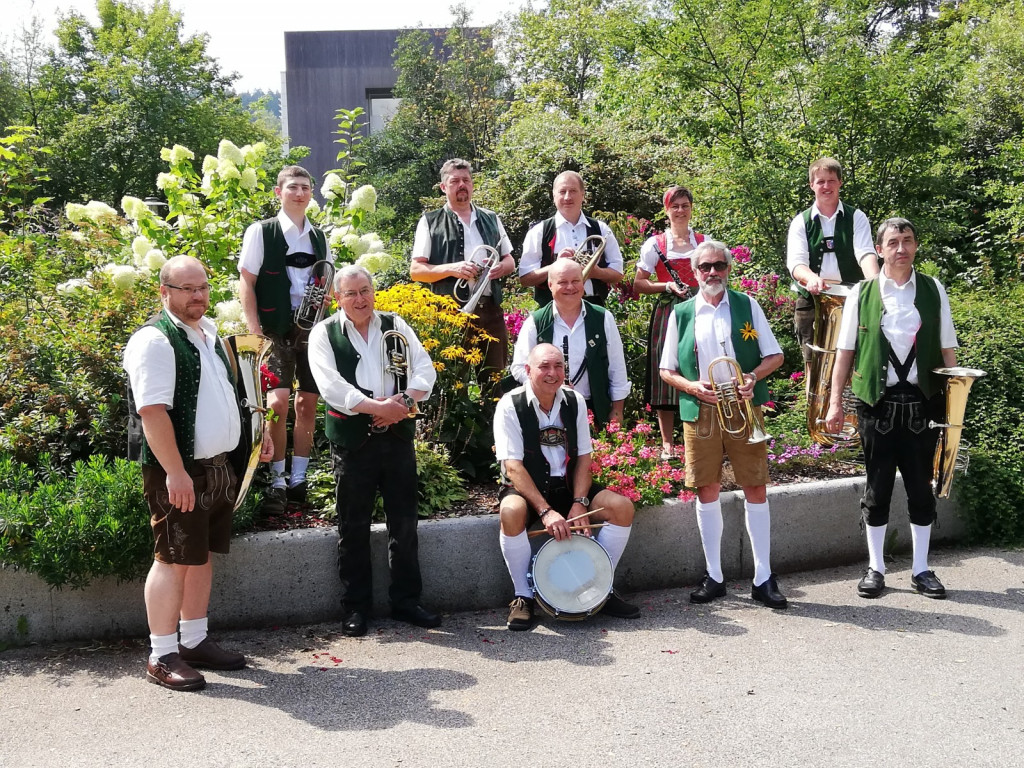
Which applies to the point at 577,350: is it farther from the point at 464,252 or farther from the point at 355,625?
the point at 355,625

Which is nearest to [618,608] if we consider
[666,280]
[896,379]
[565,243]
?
[896,379]

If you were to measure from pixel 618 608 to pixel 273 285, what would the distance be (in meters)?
2.72

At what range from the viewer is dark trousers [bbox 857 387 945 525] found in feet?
17.4

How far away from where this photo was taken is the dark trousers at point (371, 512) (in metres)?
4.96

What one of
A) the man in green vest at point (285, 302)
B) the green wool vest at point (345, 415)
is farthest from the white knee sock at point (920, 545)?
the man in green vest at point (285, 302)

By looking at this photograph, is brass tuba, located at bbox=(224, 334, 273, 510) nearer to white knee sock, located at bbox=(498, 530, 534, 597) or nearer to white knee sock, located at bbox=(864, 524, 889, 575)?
white knee sock, located at bbox=(498, 530, 534, 597)

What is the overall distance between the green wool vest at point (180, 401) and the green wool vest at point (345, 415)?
2.65ft

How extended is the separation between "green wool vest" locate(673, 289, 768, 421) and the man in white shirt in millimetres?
1095

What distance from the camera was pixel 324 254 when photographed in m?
5.86

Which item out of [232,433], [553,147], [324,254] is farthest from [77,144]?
[232,433]

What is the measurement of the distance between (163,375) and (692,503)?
3113mm

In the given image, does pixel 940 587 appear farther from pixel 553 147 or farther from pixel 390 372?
pixel 553 147

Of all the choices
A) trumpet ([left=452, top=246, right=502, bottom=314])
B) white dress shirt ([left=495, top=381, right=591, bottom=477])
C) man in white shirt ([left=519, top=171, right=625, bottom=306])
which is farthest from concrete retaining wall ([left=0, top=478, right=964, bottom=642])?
man in white shirt ([left=519, top=171, right=625, bottom=306])

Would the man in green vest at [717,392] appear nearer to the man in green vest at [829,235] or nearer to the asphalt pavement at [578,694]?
the asphalt pavement at [578,694]
